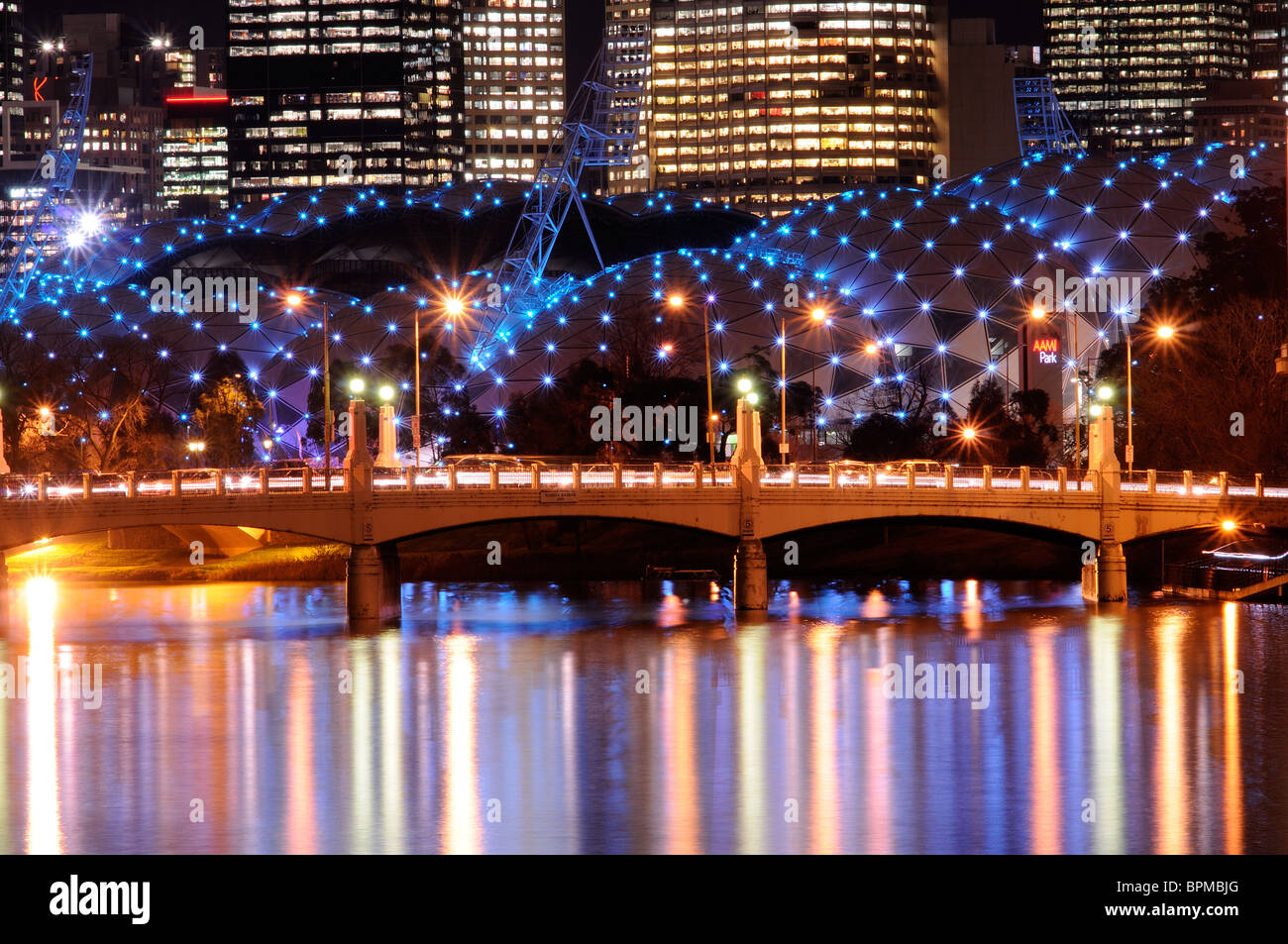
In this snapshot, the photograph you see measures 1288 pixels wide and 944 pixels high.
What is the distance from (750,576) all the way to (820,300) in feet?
194

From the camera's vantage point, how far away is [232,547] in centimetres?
11406

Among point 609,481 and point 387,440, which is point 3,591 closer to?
point 387,440

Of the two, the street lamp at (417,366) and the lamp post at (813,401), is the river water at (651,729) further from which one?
the lamp post at (813,401)

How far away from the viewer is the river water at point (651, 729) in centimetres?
5078

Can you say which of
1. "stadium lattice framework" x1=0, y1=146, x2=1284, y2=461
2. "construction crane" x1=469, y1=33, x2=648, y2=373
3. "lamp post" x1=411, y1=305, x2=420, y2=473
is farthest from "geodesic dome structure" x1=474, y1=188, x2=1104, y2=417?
"lamp post" x1=411, y1=305, x2=420, y2=473

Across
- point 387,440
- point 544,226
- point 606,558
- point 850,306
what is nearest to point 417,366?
point 387,440

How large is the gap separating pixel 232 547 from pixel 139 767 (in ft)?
187

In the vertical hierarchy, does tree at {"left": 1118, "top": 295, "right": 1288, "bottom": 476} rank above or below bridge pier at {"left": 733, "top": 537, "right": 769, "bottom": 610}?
above

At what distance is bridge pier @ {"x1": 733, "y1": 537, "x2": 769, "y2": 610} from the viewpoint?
86438mm

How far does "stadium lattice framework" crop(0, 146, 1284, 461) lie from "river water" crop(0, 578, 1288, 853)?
43144 mm

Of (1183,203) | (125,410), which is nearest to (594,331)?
(125,410)

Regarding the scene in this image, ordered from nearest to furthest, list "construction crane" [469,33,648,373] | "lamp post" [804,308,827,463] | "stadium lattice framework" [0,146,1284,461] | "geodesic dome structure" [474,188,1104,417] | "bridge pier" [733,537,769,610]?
1. "bridge pier" [733,537,769,610]
2. "lamp post" [804,308,827,463]
3. "geodesic dome structure" [474,188,1104,417]
4. "stadium lattice framework" [0,146,1284,461]
5. "construction crane" [469,33,648,373]

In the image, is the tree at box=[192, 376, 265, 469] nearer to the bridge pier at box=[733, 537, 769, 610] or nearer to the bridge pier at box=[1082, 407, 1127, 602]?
the bridge pier at box=[733, 537, 769, 610]

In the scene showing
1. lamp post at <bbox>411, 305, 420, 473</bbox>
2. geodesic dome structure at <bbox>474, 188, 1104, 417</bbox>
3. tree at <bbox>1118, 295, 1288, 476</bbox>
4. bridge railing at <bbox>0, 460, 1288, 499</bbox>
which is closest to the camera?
bridge railing at <bbox>0, 460, 1288, 499</bbox>
